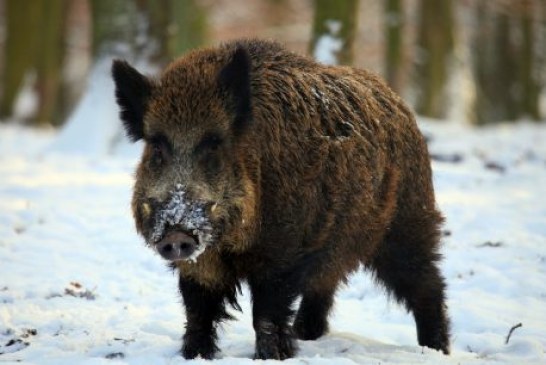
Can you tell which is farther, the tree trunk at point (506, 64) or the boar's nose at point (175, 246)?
the tree trunk at point (506, 64)

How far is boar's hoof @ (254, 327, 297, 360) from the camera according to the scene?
5625 millimetres

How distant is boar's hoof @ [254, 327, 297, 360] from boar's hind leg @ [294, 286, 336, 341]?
1192 millimetres

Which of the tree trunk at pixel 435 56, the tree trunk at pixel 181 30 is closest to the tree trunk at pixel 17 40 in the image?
the tree trunk at pixel 181 30

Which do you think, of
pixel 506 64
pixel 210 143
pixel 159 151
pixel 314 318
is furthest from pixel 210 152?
pixel 506 64

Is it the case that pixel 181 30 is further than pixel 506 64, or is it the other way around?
pixel 506 64

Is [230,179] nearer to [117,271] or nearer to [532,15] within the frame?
[117,271]

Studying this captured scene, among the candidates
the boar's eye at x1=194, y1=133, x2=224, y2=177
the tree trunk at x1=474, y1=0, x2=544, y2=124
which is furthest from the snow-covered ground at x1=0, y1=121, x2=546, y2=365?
the tree trunk at x1=474, y1=0, x2=544, y2=124

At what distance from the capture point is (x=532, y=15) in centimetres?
2572

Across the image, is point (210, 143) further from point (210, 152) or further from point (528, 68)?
point (528, 68)

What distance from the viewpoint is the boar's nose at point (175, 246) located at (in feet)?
16.4

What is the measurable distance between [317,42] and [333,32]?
280 mm

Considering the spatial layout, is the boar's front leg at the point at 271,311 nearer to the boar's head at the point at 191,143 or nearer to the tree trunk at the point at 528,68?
the boar's head at the point at 191,143

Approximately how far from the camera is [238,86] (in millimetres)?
5598

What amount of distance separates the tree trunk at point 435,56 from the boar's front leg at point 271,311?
16.4m
